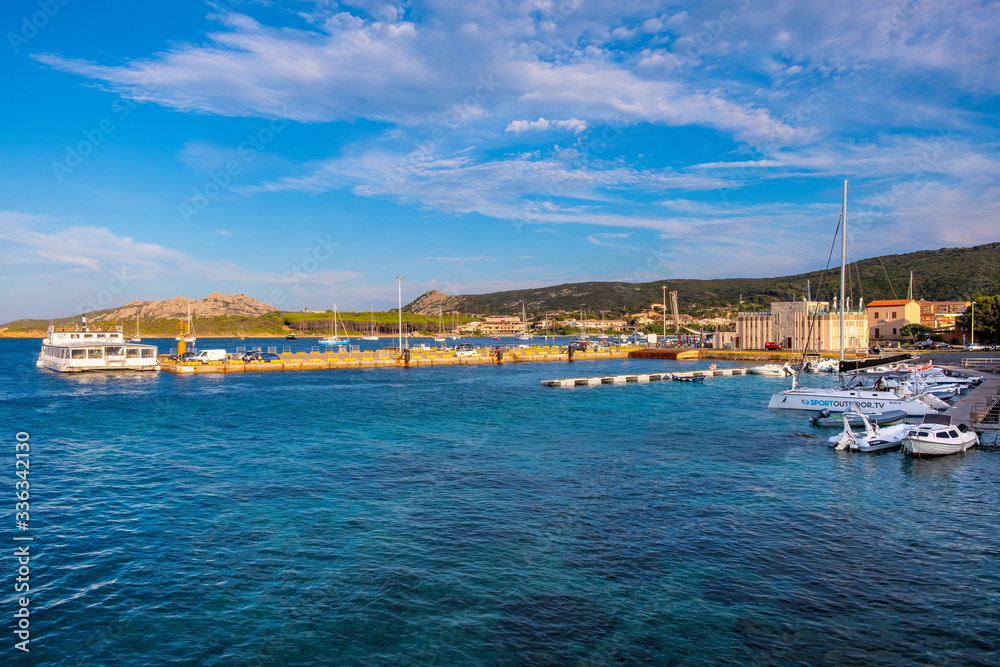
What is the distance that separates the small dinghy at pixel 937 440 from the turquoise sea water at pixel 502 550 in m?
0.85

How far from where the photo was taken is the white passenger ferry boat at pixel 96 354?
70312 mm

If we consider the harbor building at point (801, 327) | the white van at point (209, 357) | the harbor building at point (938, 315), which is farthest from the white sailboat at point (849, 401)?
the harbor building at point (938, 315)

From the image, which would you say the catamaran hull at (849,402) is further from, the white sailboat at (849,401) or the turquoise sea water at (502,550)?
the turquoise sea water at (502,550)

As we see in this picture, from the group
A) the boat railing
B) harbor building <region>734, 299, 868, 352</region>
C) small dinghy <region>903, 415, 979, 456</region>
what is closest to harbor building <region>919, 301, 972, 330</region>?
harbor building <region>734, 299, 868, 352</region>

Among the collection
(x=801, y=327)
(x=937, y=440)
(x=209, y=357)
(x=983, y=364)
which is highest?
(x=801, y=327)

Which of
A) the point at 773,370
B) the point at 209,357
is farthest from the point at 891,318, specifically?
the point at 209,357

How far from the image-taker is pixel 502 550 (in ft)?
49.6

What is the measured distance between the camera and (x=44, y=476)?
2295cm

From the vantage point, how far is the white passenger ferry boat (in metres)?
70.3

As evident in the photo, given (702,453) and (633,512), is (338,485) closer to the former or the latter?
(633,512)

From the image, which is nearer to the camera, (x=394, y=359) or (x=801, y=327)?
(x=394, y=359)

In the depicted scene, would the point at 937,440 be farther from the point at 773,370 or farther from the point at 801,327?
the point at 801,327

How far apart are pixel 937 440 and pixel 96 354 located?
82.3m

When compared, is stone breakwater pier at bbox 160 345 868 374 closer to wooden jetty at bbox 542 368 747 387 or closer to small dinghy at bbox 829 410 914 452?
wooden jetty at bbox 542 368 747 387
